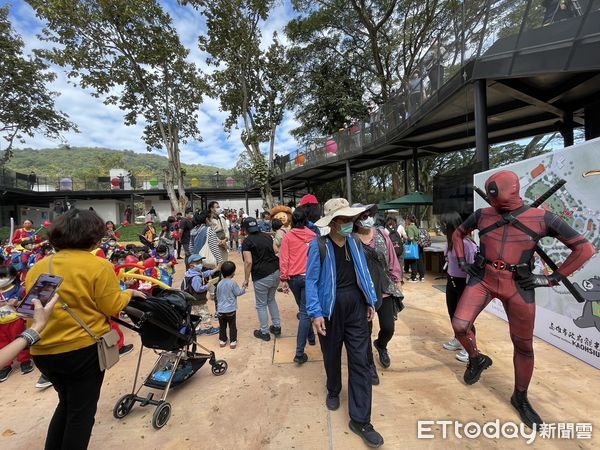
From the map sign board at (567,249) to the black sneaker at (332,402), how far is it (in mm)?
2807

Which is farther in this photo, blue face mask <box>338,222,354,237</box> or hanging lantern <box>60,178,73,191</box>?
hanging lantern <box>60,178,73,191</box>

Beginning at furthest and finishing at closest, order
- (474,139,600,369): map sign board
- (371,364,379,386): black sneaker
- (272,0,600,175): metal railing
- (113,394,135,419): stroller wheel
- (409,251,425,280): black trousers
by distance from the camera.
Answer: (409,251,425,280): black trousers < (272,0,600,175): metal railing < (474,139,600,369): map sign board < (371,364,379,386): black sneaker < (113,394,135,419): stroller wheel

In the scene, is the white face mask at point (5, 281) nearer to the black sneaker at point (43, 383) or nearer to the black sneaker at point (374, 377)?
the black sneaker at point (43, 383)

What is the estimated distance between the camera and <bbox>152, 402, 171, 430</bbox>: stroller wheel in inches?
99.0

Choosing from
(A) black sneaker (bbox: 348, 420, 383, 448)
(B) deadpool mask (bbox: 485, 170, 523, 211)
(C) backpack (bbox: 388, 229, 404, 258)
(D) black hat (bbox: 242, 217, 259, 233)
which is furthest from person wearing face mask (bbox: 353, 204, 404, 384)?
(C) backpack (bbox: 388, 229, 404, 258)

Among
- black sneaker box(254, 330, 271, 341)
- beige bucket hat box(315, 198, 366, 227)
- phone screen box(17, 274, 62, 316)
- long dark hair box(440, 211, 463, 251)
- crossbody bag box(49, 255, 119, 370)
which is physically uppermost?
beige bucket hat box(315, 198, 366, 227)

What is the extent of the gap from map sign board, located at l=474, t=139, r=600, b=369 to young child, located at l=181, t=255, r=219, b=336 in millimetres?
4432

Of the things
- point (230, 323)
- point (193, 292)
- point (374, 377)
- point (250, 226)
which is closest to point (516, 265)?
point (374, 377)

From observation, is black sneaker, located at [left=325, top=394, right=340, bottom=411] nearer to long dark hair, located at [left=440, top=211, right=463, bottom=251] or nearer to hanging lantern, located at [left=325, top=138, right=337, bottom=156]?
long dark hair, located at [left=440, top=211, right=463, bottom=251]

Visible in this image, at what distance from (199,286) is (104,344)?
8.27 ft

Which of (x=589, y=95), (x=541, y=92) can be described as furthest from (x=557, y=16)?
(x=589, y=95)

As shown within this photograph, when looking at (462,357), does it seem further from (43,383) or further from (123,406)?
(43,383)

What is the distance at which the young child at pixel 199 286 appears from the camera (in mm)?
4414

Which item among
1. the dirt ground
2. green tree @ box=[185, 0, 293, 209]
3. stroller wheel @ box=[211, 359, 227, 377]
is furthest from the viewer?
green tree @ box=[185, 0, 293, 209]
